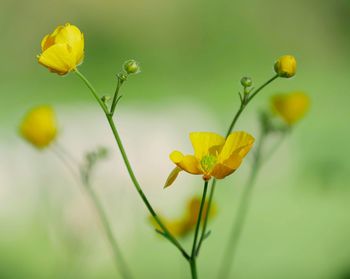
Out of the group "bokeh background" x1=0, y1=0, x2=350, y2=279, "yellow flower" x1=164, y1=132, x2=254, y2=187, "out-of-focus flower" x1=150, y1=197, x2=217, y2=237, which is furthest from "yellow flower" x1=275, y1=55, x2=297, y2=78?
"bokeh background" x1=0, y1=0, x2=350, y2=279

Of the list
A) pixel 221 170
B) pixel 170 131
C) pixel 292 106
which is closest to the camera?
pixel 221 170

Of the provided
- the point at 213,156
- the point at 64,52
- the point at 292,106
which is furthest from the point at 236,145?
the point at 292,106

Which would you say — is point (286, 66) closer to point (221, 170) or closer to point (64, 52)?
point (221, 170)

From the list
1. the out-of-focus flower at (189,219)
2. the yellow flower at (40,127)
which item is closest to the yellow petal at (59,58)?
the yellow flower at (40,127)

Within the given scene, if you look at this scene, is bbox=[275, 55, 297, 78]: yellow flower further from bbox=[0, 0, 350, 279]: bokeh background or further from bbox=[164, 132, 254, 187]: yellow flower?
bbox=[0, 0, 350, 279]: bokeh background

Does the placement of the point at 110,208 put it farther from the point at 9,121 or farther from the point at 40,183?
the point at 9,121

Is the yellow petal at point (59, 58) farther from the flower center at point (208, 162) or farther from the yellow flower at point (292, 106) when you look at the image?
the yellow flower at point (292, 106)
